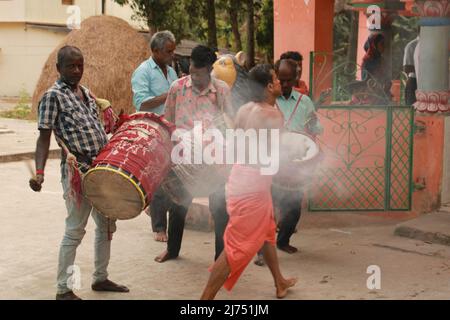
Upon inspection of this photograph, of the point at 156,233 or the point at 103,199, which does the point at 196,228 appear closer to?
the point at 156,233

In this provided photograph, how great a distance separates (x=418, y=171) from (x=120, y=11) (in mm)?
27287

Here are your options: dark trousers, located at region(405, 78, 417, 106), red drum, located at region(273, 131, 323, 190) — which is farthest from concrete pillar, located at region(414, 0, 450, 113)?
dark trousers, located at region(405, 78, 417, 106)

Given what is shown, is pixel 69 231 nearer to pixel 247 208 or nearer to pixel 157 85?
pixel 247 208

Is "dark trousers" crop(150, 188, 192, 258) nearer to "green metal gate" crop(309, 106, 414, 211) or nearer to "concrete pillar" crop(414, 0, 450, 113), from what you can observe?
"green metal gate" crop(309, 106, 414, 211)

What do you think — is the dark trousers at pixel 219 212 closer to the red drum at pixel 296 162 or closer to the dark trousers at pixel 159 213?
the red drum at pixel 296 162

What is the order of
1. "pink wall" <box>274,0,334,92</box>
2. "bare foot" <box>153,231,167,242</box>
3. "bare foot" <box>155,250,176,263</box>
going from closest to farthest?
"bare foot" <box>155,250,176,263</box>, "bare foot" <box>153,231,167,242</box>, "pink wall" <box>274,0,334,92</box>

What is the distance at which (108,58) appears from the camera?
1752 cm

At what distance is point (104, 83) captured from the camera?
681 inches

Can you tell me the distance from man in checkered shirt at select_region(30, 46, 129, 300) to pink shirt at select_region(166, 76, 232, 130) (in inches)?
32.5

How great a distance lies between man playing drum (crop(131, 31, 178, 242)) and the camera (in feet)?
22.1

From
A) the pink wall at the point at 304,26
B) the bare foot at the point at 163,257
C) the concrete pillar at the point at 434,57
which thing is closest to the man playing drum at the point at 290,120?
the bare foot at the point at 163,257

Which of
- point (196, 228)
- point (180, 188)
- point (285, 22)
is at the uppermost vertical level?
point (285, 22)

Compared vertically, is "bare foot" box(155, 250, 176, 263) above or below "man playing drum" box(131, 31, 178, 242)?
below
